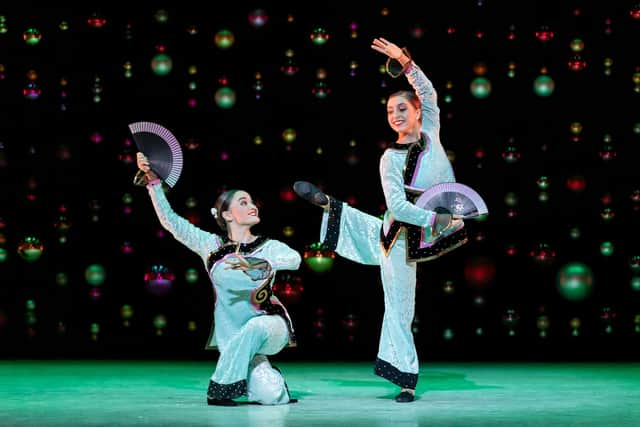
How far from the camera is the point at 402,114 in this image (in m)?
4.61

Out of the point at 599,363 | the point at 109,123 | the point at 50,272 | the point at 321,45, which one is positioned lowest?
the point at 599,363

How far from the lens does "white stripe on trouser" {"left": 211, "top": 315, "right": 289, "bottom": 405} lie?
14.3 ft

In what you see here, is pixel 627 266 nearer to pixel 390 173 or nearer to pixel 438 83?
pixel 438 83

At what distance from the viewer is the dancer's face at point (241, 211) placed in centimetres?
458

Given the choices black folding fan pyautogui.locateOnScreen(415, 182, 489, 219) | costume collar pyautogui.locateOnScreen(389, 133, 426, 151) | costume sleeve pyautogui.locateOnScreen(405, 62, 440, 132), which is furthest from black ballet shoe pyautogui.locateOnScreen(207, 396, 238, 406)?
costume sleeve pyautogui.locateOnScreen(405, 62, 440, 132)

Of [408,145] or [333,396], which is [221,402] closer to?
[333,396]

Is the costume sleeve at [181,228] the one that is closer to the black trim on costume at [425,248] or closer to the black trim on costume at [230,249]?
the black trim on costume at [230,249]

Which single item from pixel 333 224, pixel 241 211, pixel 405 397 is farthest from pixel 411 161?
pixel 405 397

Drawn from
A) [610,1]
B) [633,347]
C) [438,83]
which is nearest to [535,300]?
[633,347]

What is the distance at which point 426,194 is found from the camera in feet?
14.7

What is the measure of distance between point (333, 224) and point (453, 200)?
0.55m

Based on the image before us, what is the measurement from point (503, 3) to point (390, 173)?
264 cm

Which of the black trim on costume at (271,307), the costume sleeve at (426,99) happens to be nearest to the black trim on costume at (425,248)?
the costume sleeve at (426,99)

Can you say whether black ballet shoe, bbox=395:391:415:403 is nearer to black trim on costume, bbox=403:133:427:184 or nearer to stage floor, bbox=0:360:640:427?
stage floor, bbox=0:360:640:427
